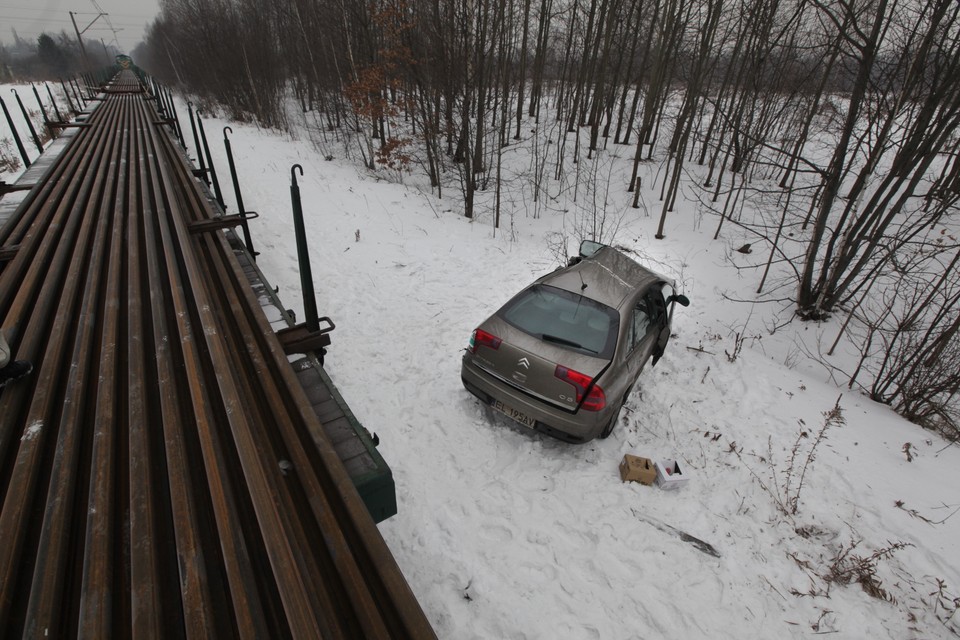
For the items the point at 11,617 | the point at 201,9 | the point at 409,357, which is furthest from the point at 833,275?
the point at 201,9

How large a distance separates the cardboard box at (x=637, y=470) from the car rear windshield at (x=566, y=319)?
1.08m

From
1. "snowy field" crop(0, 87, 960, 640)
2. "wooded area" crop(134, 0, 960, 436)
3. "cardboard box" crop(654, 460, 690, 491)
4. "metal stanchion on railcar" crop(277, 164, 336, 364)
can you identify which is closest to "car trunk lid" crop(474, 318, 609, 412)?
"snowy field" crop(0, 87, 960, 640)

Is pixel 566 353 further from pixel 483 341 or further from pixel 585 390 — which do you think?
pixel 483 341

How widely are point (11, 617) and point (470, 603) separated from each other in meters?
2.55

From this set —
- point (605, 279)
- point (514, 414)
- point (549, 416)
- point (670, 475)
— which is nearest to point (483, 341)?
point (514, 414)

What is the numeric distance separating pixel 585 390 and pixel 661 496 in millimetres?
1294

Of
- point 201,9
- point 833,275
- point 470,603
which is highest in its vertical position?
point 201,9

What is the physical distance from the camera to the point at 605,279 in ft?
16.0

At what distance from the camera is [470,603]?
3117mm

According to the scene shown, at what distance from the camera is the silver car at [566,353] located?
394cm

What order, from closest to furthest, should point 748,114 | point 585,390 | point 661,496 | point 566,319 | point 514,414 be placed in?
1. point 585,390
2. point 661,496
3. point 514,414
4. point 566,319
5. point 748,114

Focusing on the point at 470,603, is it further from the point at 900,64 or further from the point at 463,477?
the point at 900,64

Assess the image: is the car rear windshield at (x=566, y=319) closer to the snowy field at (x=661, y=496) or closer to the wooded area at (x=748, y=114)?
the snowy field at (x=661, y=496)

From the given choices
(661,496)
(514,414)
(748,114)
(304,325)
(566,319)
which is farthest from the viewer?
(748,114)
